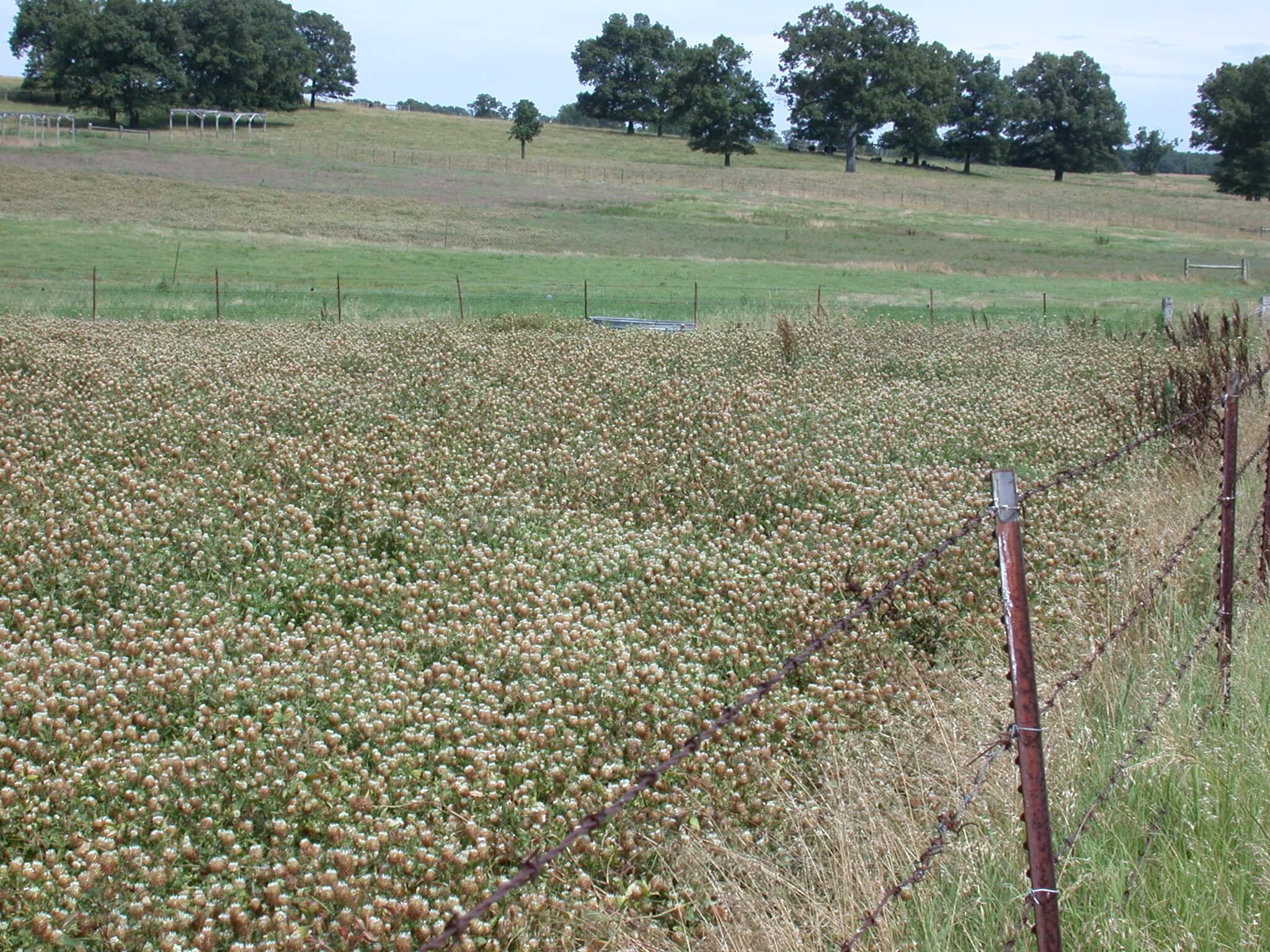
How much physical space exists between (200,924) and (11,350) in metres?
12.6

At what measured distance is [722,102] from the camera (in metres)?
99.5

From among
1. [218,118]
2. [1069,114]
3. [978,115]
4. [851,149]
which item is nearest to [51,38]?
[218,118]

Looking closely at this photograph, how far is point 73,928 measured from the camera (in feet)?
13.9

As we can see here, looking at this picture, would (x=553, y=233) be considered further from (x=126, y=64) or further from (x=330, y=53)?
(x=330, y=53)

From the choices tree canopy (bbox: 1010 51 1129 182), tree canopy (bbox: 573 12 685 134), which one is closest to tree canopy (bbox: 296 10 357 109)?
tree canopy (bbox: 573 12 685 134)

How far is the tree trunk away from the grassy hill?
2.51m

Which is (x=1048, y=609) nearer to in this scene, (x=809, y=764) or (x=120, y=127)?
(x=809, y=764)

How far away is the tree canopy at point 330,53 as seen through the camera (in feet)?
403

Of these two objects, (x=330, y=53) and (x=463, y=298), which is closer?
(x=463, y=298)

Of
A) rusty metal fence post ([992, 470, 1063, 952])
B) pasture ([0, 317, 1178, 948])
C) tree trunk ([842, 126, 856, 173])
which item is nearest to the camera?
rusty metal fence post ([992, 470, 1063, 952])

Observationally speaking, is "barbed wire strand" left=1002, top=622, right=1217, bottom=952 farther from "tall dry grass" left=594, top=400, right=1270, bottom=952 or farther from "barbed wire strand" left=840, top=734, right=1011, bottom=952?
"barbed wire strand" left=840, top=734, right=1011, bottom=952

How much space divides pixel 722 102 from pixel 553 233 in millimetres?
53123

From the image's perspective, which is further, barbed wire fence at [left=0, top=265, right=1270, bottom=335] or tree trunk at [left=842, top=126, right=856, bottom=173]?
tree trunk at [left=842, top=126, right=856, bottom=173]

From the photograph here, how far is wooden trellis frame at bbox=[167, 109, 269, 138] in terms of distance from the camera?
285 ft
